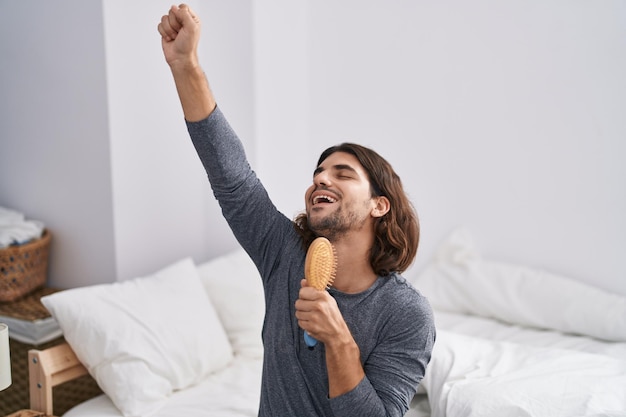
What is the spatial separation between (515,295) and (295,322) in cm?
126

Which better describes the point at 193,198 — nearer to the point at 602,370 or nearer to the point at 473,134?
the point at 473,134

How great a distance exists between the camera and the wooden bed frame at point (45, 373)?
1766mm

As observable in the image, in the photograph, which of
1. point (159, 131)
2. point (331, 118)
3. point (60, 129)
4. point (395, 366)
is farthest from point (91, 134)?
point (395, 366)

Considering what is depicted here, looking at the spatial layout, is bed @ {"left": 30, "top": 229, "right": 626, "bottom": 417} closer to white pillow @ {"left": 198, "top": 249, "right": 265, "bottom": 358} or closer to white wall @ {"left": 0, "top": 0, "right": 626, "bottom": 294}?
white pillow @ {"left": 198, "top": 249, "right": 265, "bottom": 358}

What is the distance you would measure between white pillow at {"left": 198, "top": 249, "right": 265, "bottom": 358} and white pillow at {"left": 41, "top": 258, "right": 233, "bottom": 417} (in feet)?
0.26

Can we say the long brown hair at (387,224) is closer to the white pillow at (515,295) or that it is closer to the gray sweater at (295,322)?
the gray sweater at (295,322)

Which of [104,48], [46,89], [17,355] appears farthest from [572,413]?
[46,89]

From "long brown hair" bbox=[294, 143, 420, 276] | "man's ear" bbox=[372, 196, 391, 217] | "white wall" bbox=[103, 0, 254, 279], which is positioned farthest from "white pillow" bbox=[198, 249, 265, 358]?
"man's ear" bbox=[372, 196, 391, 217]

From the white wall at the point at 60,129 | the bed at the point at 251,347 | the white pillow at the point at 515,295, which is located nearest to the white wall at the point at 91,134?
the white wall at the point at 60,129

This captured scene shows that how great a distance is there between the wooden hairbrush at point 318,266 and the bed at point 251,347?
63cm

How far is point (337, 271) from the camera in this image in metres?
Answer: 1.50

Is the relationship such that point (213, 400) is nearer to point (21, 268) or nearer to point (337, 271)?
point (337, 271)

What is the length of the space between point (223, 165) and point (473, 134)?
5.22 ft

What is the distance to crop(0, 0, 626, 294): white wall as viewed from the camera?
7.32 feet
